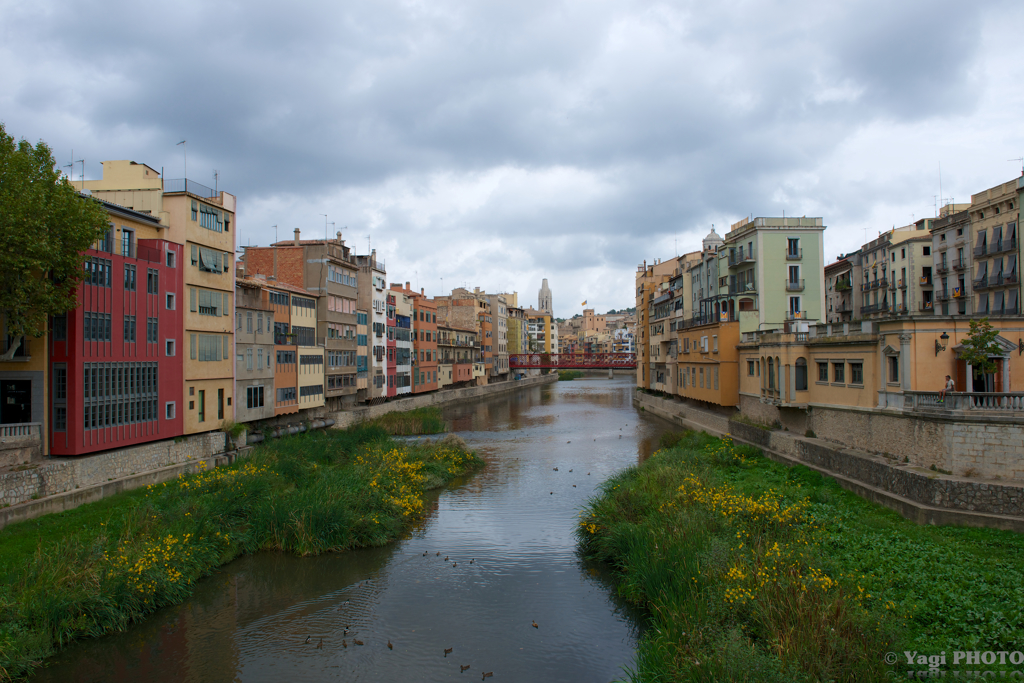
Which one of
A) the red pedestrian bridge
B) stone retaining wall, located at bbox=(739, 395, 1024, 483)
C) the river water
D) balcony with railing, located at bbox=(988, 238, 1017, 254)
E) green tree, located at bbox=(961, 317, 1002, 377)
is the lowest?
the river water

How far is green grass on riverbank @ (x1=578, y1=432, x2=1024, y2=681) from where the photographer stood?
1038 cm

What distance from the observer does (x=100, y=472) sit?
74.9 feet

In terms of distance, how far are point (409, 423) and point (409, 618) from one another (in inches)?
1195

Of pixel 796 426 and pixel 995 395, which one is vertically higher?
pixel 995 395

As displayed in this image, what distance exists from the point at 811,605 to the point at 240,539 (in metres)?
15.9

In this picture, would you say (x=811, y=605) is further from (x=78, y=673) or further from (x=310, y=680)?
(x=78, y=673)

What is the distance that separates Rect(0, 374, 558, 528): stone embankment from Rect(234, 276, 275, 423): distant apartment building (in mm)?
2371

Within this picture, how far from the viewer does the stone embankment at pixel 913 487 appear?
16984mm

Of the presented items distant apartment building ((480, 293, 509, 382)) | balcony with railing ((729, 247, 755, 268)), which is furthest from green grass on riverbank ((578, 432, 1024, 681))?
distant apartment building ((480, 293, 509, 382))

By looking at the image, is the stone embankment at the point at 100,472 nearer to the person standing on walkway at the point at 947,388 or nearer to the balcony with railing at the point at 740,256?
the person standing on walkway at the point at 947,388

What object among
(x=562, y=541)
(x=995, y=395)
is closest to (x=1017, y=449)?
(x=995, y=395)

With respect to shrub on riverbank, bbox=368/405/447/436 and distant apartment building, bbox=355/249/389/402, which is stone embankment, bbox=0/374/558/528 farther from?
distant apartment building, bbox=355/249/389/402

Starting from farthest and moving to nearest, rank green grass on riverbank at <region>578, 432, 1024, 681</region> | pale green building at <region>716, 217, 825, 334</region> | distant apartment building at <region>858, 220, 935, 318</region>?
distant apartment building at <region>858, 220, 935, 318</region>, pale green building at <region>716, 217, 825, 334</region>, green grass on riverbank at <region>578, 432, 1024, 681</region>

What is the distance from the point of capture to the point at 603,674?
1273 cm
